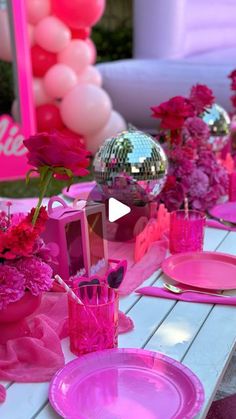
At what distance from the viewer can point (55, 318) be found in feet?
3.34

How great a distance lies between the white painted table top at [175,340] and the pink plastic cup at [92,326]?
0.03 m

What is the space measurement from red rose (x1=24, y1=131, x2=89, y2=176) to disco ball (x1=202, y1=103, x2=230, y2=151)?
127 cm

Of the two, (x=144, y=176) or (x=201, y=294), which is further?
(x=144, y=176)

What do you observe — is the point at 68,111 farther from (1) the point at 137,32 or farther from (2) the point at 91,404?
(2) the point at 91,404

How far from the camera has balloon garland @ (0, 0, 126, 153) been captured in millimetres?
3711

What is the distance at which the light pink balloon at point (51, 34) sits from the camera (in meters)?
3.68

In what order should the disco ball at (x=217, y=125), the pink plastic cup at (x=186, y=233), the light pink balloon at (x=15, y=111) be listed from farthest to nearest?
the light pink balloon at (x=15, y=111), the disco ball at (x=217, y=125), the pink plastic cup at (x=186, y=233)

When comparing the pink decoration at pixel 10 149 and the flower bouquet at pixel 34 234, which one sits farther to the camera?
the pink decoration at pixel 10 149

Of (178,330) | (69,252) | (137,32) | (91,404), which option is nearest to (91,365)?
(91,404)

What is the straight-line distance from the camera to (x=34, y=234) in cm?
82

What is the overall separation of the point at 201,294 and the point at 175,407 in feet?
1.23

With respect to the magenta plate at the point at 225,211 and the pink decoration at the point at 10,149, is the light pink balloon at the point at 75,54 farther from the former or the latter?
the magenta plate at the point at 225,211

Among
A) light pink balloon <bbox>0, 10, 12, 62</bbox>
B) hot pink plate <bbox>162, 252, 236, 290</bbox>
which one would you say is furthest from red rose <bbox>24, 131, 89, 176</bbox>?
light pink balloon <bbox>0, 10, 12, 62</bbox>

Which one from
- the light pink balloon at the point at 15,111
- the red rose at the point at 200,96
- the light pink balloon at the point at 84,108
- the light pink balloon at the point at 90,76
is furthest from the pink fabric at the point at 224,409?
the light pink balloon at the point at 90,76
